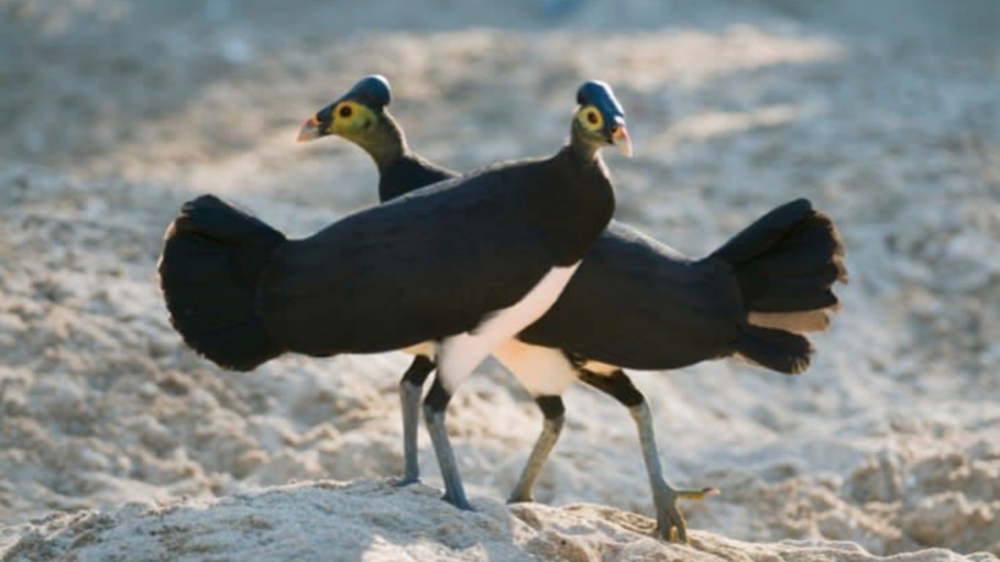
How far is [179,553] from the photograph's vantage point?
4.34 metres

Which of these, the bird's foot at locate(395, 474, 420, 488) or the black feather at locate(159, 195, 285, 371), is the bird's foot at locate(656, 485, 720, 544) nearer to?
the bird's foot at locate(395, 474, 420, 488)

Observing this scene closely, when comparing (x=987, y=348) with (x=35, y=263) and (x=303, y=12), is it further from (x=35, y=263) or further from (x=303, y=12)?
(x=303, y=12)

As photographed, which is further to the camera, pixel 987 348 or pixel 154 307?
pixel 987 348

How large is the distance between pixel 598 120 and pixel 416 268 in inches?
22.7

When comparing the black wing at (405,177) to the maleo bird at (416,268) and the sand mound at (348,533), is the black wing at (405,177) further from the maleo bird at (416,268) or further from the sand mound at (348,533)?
the sand mound at (348,533)

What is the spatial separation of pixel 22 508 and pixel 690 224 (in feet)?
15.5

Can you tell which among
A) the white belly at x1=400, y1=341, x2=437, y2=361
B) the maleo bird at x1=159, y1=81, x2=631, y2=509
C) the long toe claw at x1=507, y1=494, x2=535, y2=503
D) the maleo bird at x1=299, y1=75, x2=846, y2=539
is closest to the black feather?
the maleo bird at x1=159, y1=81, x2=631, y2=509

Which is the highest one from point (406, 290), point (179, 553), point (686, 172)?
point (686, 172)

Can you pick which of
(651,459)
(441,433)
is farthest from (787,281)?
(441,433)

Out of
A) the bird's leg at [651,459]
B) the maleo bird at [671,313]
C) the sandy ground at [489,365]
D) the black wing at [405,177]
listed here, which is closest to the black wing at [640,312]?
the maleo bird at [671,313]

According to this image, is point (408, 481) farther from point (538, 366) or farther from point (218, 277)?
point (218, 277)

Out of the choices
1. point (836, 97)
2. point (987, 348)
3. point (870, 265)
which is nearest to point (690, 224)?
point (870, 265)

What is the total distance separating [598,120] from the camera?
190 inches

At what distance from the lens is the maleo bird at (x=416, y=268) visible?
4.82 m
